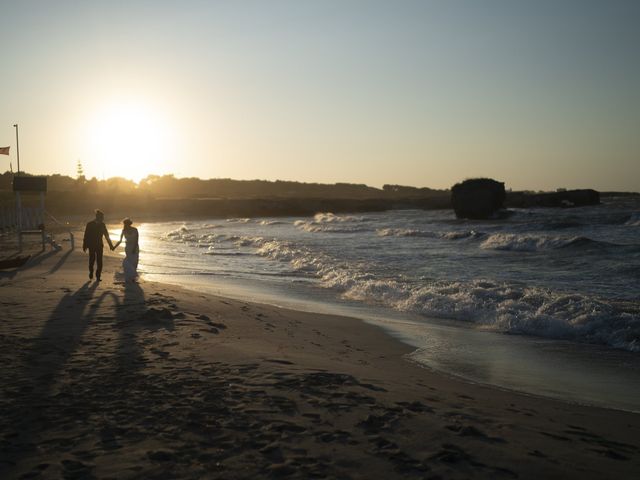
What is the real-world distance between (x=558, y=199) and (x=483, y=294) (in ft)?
225

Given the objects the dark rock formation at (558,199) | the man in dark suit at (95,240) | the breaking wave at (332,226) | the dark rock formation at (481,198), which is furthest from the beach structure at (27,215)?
the dark rock formation at (558,199)

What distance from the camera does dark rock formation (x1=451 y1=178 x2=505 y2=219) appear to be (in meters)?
50.2

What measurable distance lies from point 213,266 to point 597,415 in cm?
1656

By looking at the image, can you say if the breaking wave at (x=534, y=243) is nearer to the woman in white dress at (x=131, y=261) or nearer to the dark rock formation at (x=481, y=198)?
the woman in white dress at (x=131, y=261)

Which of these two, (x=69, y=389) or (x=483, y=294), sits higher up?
(x=69, y=389)

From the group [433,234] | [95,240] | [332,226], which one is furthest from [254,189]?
[95,240]

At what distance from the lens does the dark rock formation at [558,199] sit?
226 ft

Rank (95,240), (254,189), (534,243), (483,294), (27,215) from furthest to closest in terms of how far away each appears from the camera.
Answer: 1. (254,189)
2. (27,215)
3. (534,243)
4. (95,240)
5. (483,294)

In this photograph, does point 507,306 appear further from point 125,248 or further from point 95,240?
point 95,240

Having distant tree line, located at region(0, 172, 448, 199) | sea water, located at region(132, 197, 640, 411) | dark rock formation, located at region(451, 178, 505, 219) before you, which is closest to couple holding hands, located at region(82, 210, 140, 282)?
sea water, located at region(132, 197, 640, 411)

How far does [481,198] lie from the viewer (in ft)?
165

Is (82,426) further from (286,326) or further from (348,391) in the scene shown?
(286,326)

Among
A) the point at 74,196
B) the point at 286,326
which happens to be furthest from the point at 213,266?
the point at 74,196

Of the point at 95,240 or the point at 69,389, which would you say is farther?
the point at 95,240
